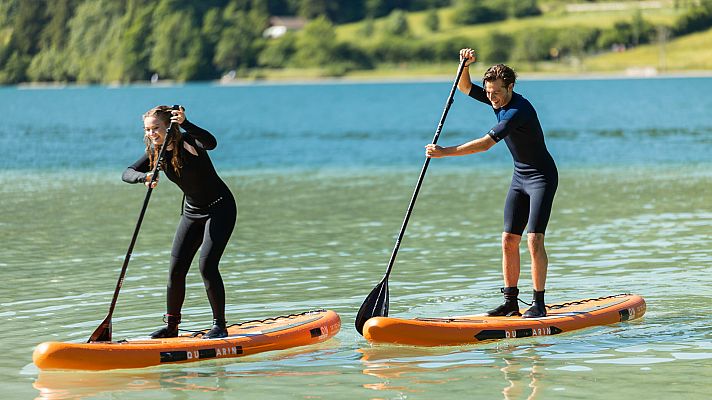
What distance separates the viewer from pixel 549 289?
46.3ft

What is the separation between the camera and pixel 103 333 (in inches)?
422

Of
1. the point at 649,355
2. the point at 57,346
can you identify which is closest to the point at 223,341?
the point at 57,346

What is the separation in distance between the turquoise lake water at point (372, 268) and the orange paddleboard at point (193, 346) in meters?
0.11

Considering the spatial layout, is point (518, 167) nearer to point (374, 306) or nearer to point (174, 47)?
point (374, 306)

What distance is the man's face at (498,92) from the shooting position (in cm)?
1129

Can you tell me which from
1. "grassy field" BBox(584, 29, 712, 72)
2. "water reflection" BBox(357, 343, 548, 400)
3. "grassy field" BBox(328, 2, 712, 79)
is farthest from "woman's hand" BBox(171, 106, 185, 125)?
"grassy field" BBox(584, 29, 712, 72)

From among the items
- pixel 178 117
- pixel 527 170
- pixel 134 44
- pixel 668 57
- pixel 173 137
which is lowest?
pixel 527 170

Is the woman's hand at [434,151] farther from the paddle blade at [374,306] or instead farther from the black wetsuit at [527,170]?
the paddle blade at [374,306]

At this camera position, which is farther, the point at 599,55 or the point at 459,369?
the point at 599,55

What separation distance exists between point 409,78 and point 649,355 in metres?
180

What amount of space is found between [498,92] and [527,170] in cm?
80

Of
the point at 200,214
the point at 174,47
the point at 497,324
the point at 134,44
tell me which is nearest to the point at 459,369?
the point at 497,324

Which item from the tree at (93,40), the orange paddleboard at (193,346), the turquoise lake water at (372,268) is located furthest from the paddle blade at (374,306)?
the tree at (93,40)

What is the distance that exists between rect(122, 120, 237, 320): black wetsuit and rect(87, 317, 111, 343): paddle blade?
0.60 metres
